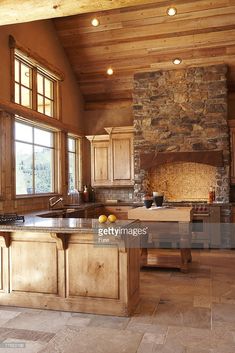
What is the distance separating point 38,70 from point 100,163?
246 cm

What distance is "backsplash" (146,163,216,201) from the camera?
23.5ft

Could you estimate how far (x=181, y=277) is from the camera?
4.70 m

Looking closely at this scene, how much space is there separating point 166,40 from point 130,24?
781 millimetres

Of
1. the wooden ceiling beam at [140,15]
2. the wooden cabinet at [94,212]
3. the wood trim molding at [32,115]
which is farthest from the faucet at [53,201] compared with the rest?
the wooden ceiling beam at [140,15]

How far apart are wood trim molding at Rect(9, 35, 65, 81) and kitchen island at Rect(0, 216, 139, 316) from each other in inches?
114

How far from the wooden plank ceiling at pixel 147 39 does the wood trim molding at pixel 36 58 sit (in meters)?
0.75

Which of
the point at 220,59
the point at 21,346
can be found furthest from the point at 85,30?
the point at 21,346

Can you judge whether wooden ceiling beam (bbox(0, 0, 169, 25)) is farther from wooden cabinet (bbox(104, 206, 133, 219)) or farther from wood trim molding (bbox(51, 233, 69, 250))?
wooden cabinet (bbox(104, 206, 133, 219))

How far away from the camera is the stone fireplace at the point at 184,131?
673cm

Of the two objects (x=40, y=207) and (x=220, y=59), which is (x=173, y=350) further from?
(x=220, y=59)

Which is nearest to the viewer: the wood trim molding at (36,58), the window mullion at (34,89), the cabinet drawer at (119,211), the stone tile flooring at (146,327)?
the stone tile flooring at (146,327)

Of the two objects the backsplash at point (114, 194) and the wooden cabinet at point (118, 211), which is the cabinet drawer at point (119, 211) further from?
the backsplash at point (114, 194)

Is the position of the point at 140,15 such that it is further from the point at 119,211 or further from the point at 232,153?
the point at 119,211

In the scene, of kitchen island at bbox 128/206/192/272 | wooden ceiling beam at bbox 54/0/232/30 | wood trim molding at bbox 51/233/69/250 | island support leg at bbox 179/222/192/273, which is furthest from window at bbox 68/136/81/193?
wood trim molding at bbox 51/233/69/250
